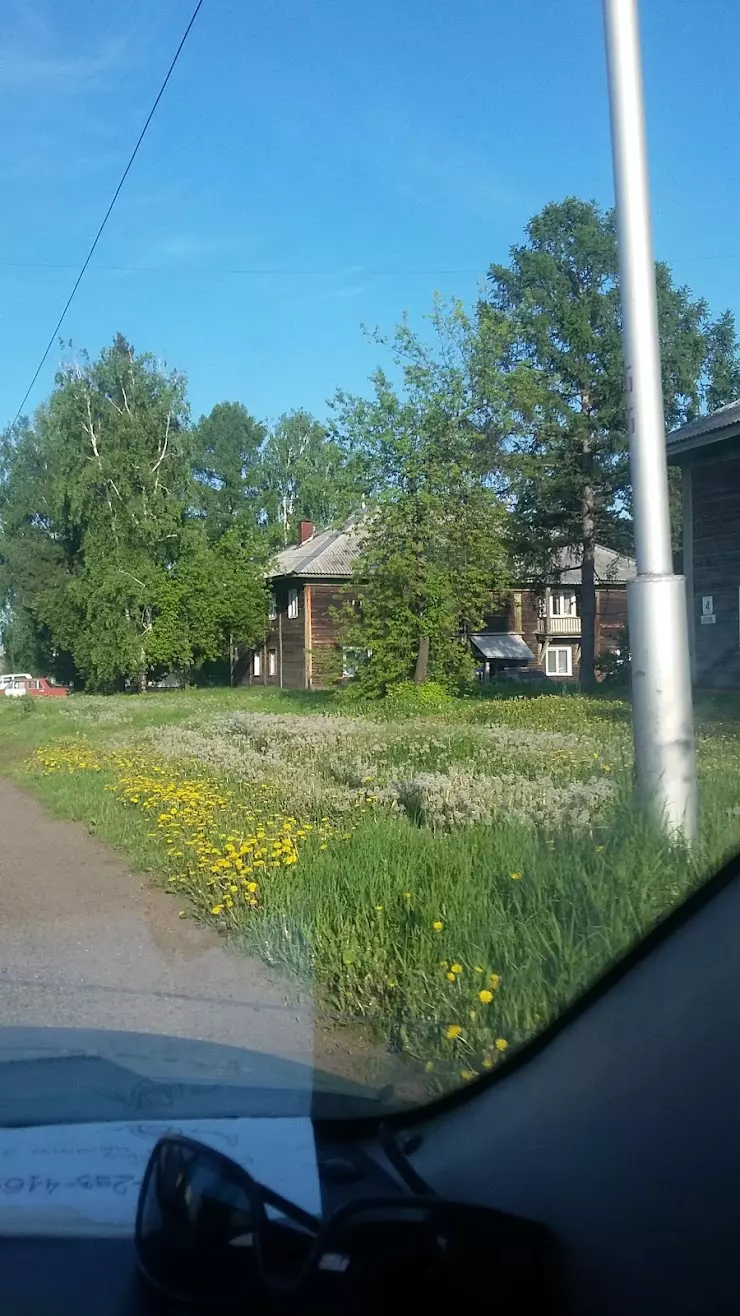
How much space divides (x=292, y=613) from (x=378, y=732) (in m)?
34.5

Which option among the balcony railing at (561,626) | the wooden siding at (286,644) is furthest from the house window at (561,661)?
the wooden siding at (286,644)

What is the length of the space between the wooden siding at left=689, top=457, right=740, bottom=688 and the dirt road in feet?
53.9

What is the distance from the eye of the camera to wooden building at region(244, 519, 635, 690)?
49344 millimetres

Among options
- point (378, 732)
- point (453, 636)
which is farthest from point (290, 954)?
point (453, 636)

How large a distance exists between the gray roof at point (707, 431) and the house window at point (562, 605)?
106 feet

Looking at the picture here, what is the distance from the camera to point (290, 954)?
595 cm

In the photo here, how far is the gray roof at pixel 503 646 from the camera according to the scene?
53812mm

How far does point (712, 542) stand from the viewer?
23.3m

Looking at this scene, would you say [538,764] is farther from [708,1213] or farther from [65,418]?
[65,418]

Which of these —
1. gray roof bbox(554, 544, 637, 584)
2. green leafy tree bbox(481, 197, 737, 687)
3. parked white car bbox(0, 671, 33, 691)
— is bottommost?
parked white car bbox(0, 671, 33, 691)

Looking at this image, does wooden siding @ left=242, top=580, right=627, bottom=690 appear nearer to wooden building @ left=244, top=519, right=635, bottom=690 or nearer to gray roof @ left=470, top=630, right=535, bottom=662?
wooden building @ left=244, top=519, right=635, bottom=690

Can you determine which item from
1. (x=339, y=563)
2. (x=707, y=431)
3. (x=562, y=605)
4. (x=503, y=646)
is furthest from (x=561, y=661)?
(x=707, y=431)

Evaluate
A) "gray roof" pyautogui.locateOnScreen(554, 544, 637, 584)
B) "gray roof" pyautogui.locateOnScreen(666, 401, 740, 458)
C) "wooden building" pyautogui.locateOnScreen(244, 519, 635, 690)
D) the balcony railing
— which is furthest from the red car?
"gray roof" pyautogui.locateOnScreen(666, 401, 740, 458)

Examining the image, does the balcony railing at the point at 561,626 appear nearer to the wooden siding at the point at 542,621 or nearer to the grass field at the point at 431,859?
the wooden siding at the point at 542,621
